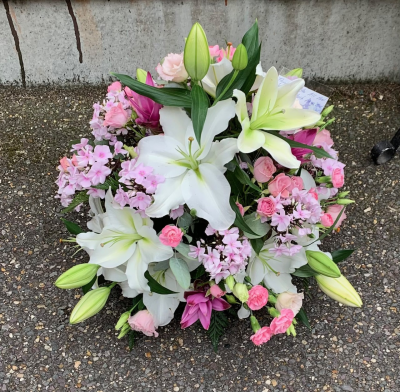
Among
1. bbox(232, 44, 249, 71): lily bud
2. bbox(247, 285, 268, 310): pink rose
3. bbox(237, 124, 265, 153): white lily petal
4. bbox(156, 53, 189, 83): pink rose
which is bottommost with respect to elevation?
bbox(247, 285, 268, 310): pink rose

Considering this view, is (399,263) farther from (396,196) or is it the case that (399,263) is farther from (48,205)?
(48,205)

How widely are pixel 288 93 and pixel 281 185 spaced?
0.63 ft

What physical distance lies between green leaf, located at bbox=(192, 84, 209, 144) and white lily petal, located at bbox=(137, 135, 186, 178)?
3.1 inches

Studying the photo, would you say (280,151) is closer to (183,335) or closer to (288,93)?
(288,93)

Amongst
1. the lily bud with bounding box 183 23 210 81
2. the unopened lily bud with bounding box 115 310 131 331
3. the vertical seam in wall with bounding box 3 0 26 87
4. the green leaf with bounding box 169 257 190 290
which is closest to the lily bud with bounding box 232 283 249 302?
the green leaf with bounding box 169 257 190 290

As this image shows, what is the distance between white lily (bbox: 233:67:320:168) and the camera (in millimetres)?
877

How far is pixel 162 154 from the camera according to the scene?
948 millimetres

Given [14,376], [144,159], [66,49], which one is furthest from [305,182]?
[66,49]

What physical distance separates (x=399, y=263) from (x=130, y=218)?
0.87 meters

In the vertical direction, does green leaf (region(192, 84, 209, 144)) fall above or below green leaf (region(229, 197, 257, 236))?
above

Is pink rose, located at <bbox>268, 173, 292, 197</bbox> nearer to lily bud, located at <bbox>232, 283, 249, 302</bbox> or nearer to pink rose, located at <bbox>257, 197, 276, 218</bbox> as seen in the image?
pink rose, located at <bbox>257, 197, 276, 218</bbox>

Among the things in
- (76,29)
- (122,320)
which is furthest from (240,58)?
(76,29)

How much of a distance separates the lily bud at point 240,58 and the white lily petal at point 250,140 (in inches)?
4.5

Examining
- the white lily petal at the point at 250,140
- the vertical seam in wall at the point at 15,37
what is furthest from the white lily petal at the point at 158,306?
the vertical seam in wall at the point at 15,37
